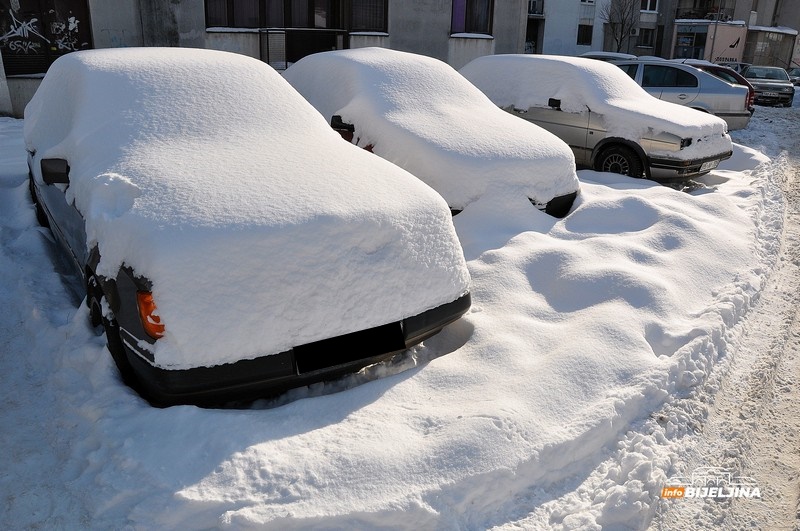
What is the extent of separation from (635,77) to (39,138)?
1071cm

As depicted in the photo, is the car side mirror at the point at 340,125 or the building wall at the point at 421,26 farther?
the building wall at the point at 421,26

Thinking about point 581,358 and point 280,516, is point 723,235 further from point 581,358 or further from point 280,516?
point 280,516

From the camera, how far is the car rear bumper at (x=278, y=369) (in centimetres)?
277

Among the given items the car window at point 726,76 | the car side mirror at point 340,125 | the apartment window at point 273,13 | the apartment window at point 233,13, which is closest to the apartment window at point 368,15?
the apartment window at point 273,13

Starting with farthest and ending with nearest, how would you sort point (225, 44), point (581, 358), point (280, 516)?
1. point (225, 44)
2. point (581, 358)
3. point (280, 516)

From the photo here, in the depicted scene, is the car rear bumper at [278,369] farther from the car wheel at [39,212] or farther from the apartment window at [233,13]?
the apartment window at [233,13]

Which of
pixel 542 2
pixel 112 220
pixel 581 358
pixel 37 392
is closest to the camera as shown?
pixel 112 220

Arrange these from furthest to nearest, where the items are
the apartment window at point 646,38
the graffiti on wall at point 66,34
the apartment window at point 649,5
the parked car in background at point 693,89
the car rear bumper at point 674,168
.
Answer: the apartment window at point 646,38, the apartment window at point 649,5, the graffiti on wall at point 66,34, the parked car in background at point 693,89, the car rear bumper at point 674,168

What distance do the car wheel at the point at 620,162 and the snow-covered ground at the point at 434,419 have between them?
3.22 metres

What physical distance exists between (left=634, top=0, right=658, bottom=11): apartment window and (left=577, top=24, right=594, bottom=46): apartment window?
8.21m

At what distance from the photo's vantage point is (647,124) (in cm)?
770

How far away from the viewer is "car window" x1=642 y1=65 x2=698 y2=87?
12.0m

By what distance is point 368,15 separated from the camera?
16.6 metres

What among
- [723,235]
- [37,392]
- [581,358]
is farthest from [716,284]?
[37,392]
